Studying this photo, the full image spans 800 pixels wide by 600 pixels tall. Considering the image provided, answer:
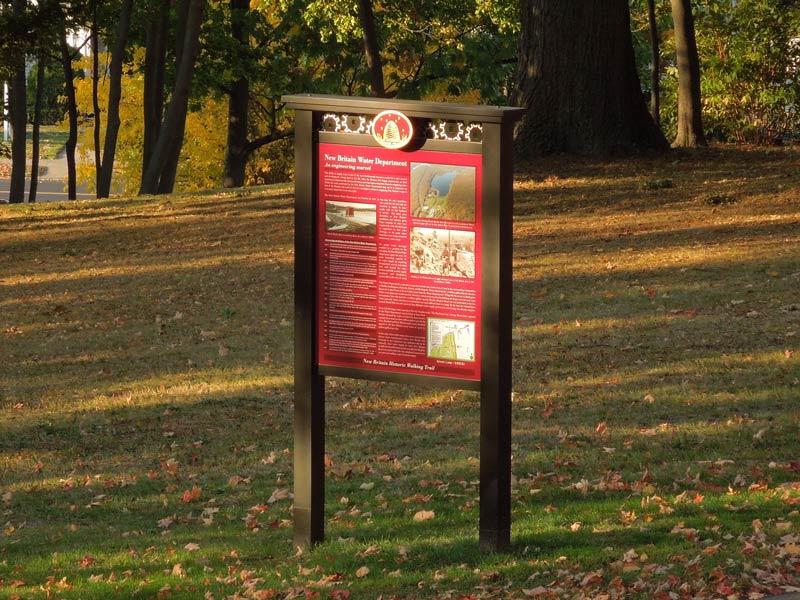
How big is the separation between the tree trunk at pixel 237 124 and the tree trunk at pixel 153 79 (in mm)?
6591

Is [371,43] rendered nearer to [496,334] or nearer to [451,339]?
[451,339]

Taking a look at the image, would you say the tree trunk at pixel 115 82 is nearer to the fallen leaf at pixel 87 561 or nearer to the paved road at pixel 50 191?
the paved road at pixel 50 191

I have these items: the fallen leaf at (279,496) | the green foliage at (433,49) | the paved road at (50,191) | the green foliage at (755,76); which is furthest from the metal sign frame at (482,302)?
the paved road at (50,191)

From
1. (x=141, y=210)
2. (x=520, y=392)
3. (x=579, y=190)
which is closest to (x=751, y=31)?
(x=579, y=190)

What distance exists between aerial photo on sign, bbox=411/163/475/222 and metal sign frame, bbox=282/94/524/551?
0.29 feet

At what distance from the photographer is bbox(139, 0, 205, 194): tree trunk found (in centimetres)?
2752

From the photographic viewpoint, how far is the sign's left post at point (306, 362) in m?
7.19

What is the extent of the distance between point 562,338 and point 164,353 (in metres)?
4.24

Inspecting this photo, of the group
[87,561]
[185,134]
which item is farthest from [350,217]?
[185,134]

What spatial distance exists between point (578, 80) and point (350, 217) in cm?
1443

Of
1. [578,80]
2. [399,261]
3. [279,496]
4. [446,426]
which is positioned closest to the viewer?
[399,261]

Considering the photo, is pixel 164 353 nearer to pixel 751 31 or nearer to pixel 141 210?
pixel 141 210

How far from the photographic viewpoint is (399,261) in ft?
22.9

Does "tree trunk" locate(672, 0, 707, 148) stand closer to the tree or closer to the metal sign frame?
the tree
